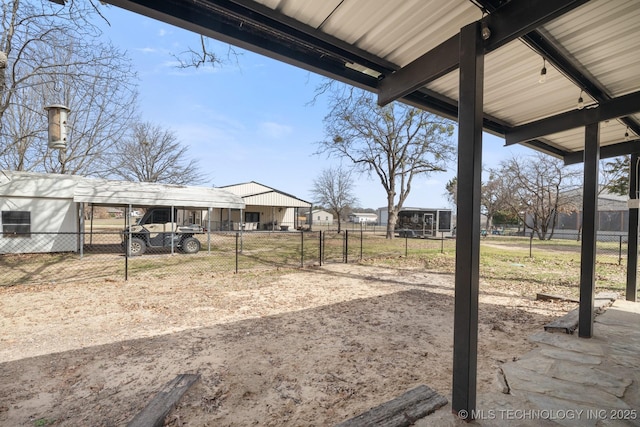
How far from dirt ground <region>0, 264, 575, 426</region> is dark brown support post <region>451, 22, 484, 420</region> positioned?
0.54 meters

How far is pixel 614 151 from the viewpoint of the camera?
16.4ft

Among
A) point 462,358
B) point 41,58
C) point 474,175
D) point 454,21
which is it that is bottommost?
point 462,358

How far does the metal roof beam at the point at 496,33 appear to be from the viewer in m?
1.80

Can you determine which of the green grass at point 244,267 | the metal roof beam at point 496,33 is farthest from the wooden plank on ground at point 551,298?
the metal roof beam at point 496,33

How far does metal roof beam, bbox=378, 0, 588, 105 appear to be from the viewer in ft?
5.90

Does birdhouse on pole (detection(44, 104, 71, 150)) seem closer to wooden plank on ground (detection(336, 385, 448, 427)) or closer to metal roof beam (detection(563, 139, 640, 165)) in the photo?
wooden plank on ground (detection(336, 385, 448, 427))

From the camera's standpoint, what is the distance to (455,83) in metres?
3.08

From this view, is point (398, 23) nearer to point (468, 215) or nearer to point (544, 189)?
point (468, 215)

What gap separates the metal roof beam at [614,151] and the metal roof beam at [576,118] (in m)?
2.15

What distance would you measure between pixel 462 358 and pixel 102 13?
6.09m

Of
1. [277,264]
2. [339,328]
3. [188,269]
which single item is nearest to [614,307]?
[339,328]

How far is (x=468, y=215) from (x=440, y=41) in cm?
156

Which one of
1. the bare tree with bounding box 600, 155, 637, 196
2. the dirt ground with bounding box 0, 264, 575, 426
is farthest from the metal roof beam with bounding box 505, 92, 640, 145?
the bare tree with bounding box 600, 155, 637, 196

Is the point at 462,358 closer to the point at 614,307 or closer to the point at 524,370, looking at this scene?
the point at 524,370
